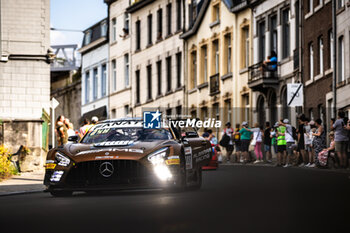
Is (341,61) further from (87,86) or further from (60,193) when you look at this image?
(87,86)

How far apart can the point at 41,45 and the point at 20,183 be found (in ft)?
32.9

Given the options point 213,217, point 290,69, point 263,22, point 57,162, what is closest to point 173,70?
point 263,22

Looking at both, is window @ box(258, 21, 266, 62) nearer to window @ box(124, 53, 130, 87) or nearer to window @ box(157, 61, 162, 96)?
window @ box(157, 61, 162, 96)

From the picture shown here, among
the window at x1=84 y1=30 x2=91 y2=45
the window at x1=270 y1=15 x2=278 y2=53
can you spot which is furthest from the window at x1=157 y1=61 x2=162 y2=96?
the window at x1=270 y1=15 x2=278 y2=53

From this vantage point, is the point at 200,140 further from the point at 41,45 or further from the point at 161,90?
the point at 161,90

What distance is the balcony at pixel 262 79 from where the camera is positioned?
49500 mm

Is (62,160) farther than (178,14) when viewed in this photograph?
No

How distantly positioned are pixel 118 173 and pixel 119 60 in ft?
184

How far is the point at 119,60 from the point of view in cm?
7350

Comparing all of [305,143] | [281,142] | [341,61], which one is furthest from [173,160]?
[341,61]

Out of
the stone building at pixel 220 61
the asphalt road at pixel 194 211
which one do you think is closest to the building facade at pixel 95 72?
the stone building at pixel 220 61

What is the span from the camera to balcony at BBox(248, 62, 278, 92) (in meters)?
49.5

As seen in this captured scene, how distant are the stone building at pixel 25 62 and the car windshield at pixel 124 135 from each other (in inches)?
571

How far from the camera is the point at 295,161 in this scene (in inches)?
1369
